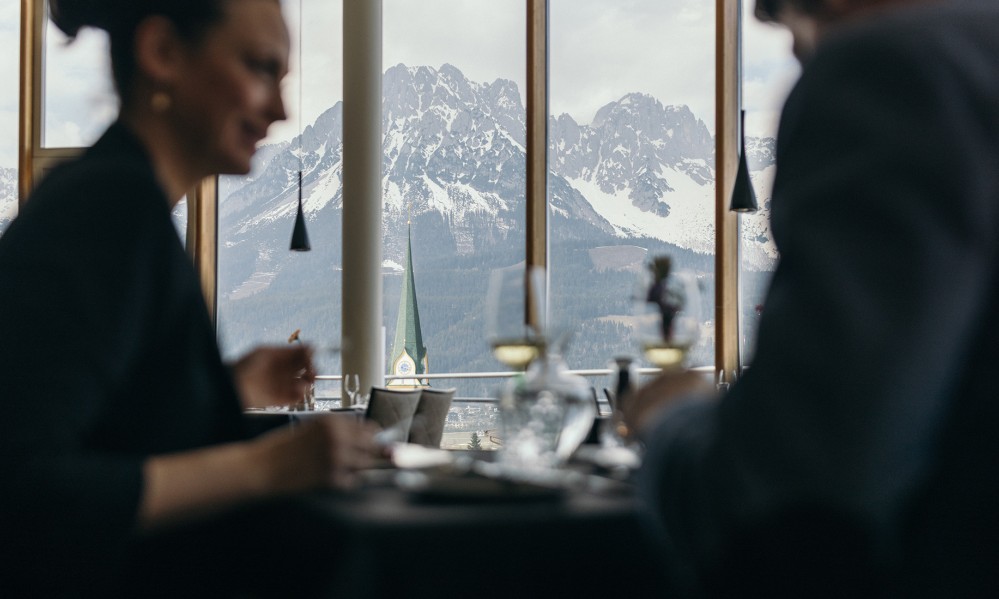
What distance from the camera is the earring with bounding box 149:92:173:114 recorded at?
48.9 inches

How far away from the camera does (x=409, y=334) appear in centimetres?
813

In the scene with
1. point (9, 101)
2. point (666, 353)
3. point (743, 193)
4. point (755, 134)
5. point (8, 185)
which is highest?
point (9, 101)

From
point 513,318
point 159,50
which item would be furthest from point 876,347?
point 513,318

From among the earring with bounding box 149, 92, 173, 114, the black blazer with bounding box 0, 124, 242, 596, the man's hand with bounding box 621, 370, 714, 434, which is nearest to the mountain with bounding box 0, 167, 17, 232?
the earring with bounding box 149, 92, 173, 114

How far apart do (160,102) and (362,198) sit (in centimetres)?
681

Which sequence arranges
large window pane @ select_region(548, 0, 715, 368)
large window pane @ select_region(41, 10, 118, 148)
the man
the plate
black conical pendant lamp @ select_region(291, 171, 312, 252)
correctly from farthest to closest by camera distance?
large window pane @ select_region(41, 10, 118, 148) < black conical pendant lamp @ select_region(291, 171, 312, 252) < large window pane @ select_region(548, 0, 715, 368) < the plate < the man

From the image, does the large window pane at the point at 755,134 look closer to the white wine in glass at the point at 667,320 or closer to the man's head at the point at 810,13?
the white wine in glass at the point at 667,320

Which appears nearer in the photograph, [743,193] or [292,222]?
[743,193]

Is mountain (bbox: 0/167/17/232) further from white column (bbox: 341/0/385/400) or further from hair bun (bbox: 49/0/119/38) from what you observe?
hair bun (bbox: 49/0/119/38)

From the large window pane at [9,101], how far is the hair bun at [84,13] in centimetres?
933

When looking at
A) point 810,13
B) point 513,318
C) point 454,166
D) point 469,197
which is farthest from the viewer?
point 454,166

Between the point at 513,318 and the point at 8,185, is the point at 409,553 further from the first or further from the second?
the point at 8,185

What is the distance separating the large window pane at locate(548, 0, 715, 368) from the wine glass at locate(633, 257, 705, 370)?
6021 millimetres

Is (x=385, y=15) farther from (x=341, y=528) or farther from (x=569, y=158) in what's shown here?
(x=341, y=528)
